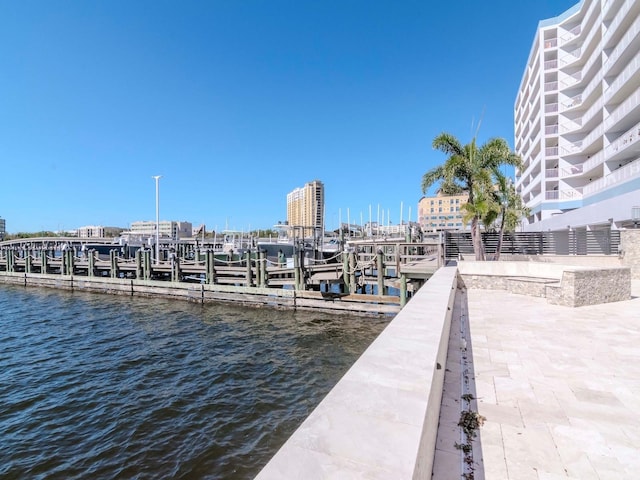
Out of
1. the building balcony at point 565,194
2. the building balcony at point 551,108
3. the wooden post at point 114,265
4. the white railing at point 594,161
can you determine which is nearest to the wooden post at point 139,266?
the wooden post at point 114,265

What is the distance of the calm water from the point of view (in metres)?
5.58

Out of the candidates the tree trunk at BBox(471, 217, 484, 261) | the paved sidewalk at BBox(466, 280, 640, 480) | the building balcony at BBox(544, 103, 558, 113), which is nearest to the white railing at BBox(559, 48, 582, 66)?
the building balcony at BBox(544, 103, 558, 113)

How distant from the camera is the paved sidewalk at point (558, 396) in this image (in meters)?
2.62

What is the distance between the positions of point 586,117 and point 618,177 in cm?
1284

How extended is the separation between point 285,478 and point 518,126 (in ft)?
237

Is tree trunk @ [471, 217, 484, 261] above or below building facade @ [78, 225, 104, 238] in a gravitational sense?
below

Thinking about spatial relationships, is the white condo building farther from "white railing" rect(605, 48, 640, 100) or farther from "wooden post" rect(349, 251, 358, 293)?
"wooden post" rect(349, 251, 358, 293)

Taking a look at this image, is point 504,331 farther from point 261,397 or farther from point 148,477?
point 148,477

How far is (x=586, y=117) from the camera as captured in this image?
110 ft

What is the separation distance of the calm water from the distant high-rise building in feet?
243

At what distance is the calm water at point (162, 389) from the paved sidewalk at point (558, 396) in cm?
383

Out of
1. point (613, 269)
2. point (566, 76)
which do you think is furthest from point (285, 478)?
point (566, 76)

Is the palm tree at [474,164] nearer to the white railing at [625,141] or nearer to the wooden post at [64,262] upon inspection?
the white railing at [625,141]

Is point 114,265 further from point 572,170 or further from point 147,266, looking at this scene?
point 572,170
